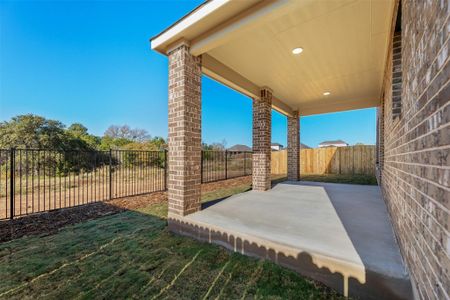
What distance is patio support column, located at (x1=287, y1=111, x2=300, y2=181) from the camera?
771cm

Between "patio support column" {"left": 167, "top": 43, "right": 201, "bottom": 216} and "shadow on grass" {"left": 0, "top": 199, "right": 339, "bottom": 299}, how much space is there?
26.0 inches

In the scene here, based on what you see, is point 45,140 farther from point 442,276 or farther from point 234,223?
point 442,276

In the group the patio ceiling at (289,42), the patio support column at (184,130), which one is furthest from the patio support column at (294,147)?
the patio support column at (184,130)

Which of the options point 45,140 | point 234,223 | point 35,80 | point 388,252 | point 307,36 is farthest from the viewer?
point 35,80

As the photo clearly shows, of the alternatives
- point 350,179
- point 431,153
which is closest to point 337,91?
point 350,179

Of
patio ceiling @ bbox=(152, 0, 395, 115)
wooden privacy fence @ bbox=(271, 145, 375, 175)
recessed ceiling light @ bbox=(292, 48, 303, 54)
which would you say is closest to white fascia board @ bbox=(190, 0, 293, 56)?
patio ceiling @ bbox=(152, 0, 395, 115)

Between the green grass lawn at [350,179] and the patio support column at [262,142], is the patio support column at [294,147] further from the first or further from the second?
the patio support column at [262,142]

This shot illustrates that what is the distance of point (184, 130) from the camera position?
10.3ft

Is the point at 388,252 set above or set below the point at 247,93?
below

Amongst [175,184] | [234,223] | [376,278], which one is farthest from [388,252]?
[175,184]

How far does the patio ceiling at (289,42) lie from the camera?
2529 millimetres

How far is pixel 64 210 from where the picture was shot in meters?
4.46

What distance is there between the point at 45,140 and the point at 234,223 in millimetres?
17497

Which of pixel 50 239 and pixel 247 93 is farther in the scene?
pixel 247 93
